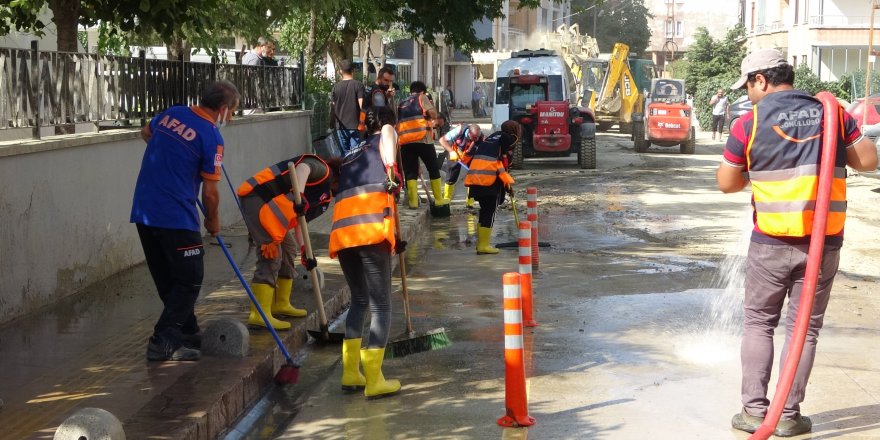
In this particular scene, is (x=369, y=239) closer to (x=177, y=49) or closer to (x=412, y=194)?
(x=412, y=194)

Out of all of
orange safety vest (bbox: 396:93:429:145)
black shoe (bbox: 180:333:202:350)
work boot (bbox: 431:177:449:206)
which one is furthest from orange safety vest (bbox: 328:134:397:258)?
work boot (bbox: 431:177:449:206)

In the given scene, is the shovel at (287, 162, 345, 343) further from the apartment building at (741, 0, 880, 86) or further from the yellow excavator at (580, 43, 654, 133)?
the apartment building at (741, 0, 880, 86)

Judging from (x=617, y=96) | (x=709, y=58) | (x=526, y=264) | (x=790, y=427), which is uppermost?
(x=709, y=58)

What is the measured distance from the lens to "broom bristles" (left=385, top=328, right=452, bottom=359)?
24.1ft

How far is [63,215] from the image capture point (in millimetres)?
8711

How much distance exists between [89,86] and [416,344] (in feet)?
14.2

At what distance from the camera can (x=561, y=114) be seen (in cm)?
2317

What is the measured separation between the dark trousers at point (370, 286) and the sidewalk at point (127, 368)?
0.67 metres

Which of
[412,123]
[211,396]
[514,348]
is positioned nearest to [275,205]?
[211,396]

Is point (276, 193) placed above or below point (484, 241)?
above

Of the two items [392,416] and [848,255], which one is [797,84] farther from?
[392,416]

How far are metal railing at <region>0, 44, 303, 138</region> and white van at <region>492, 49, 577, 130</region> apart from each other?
12758 millimetres

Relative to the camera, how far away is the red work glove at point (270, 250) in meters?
7.38

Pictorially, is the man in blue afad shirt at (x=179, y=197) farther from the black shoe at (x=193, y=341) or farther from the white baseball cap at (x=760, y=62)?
the white baseball cap at (x=760, y=62)
